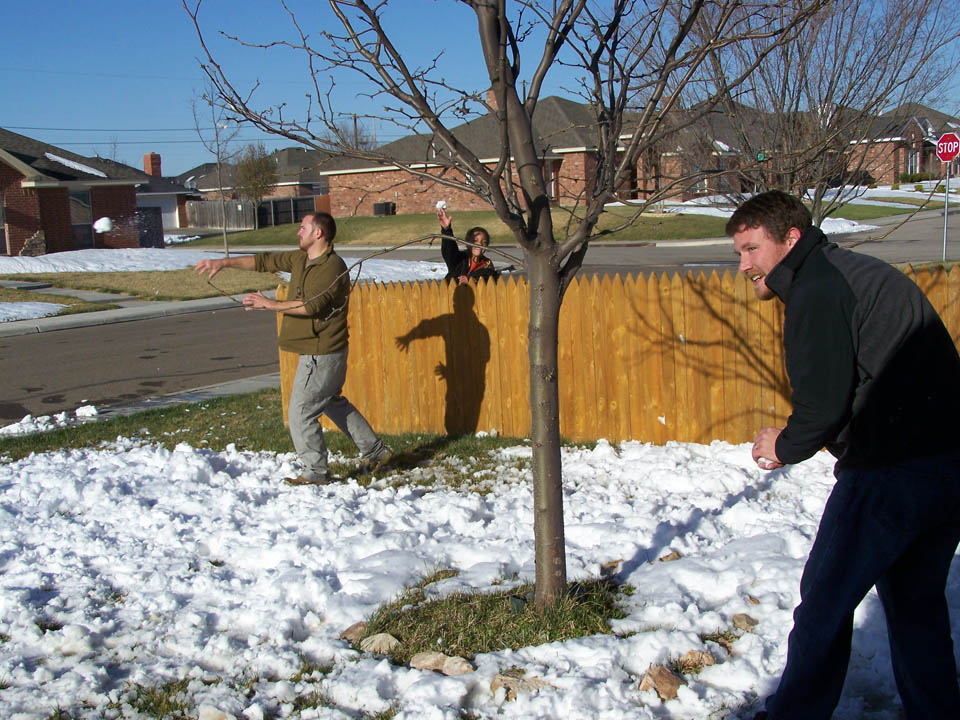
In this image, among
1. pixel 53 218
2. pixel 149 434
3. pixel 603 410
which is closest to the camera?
pixel 603 410

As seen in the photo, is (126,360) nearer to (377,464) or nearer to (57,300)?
(377,464)

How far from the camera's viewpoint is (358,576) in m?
4.65

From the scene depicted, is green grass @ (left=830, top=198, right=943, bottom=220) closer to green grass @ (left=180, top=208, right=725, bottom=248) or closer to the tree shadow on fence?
green grass @ (left=180, top=208, right=725, bottom=248)

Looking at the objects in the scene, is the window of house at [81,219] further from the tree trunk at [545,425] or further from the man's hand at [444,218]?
the tree trunk at [545,425]

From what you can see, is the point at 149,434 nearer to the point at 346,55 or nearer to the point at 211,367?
the point at 211,367

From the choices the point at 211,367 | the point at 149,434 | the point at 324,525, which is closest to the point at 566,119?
the point at 211,367

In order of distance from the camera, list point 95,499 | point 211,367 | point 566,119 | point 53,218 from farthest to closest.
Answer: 1. point 566,119
2. point 53,218
3. point 211,367
4. point 95,499

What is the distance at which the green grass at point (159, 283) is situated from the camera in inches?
928

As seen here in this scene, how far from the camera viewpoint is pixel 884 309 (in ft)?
9.25

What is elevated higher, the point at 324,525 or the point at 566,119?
the point at 566,119

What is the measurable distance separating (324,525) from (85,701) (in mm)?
2029

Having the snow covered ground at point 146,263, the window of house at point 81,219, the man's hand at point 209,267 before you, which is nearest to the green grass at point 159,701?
the man's hand at point 209,267

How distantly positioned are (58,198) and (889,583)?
3847 cm

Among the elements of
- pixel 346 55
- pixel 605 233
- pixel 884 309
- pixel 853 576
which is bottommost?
pixel 853 576
